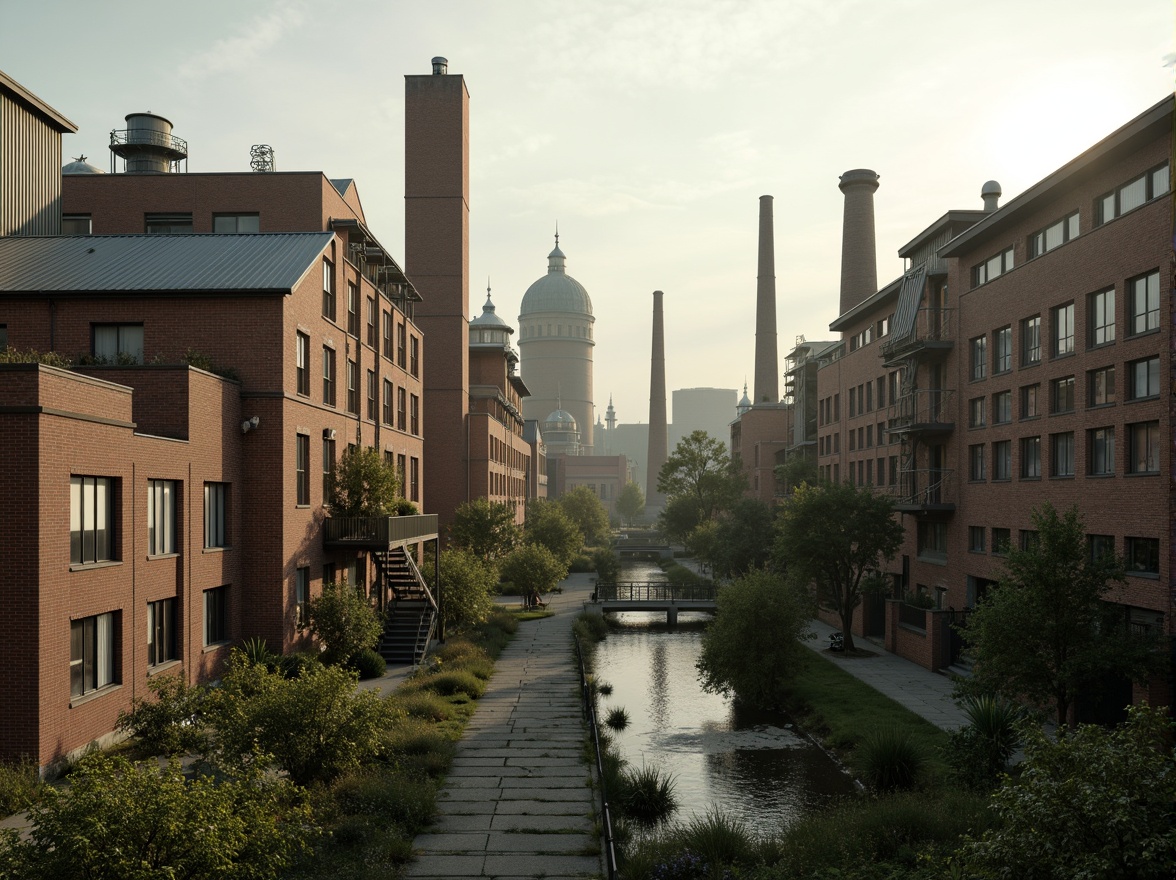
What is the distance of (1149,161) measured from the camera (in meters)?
24.6

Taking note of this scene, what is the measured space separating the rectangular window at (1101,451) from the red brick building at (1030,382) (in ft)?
0.19

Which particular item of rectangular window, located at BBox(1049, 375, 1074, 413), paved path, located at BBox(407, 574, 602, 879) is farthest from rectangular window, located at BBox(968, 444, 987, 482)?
paved path, located at BBox(407, 574, 602, 879)

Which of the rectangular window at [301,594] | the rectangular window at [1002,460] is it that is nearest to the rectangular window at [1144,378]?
the rectangular window at [1002,460]

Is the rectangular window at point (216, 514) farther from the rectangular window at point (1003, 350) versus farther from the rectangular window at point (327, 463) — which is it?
the rectangular window at point (1003, 350)

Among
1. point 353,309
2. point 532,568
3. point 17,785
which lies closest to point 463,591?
point 353,309

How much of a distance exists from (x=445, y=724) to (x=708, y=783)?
713 centimetres

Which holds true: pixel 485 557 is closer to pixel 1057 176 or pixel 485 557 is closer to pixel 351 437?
pixel 351 437

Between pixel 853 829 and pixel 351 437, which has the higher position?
pixel 351 437

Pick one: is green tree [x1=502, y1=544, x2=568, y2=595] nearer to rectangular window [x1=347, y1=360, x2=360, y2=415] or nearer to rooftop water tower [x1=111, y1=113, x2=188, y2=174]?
rectangular window [x1=347, y1=360, x2=360, y2=415]

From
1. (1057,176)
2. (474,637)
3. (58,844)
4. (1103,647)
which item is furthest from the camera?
(474,637)

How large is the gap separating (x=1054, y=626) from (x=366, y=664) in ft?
67.5

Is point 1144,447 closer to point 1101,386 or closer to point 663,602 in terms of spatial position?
point 1101,386

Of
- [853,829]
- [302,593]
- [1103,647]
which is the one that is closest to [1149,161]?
[1103,647]

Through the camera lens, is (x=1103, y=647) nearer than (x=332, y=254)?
Yes
